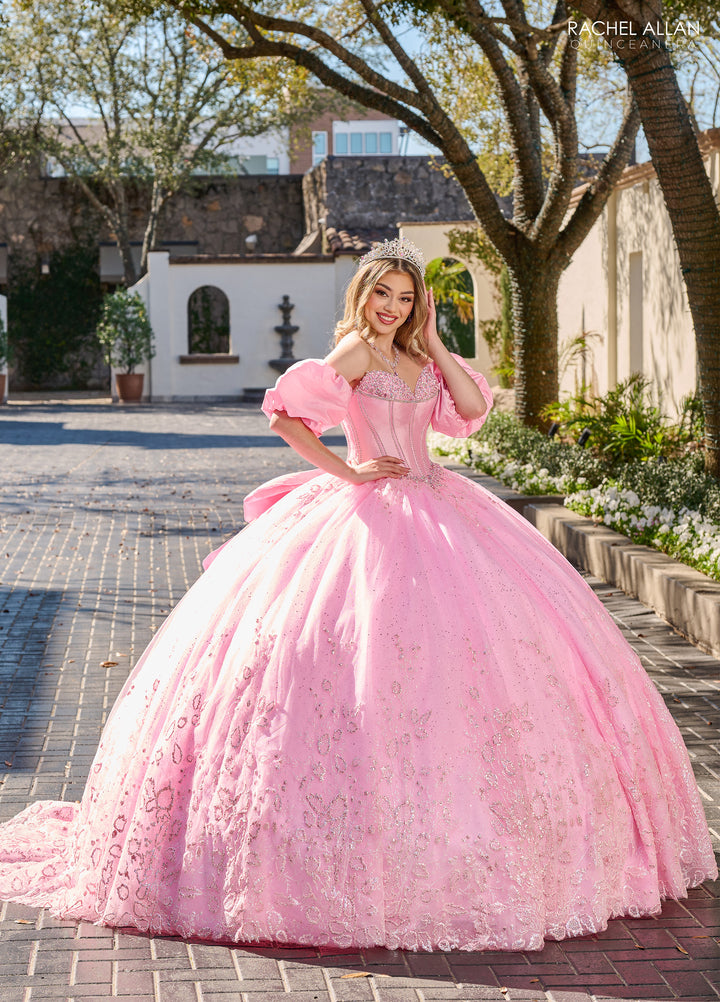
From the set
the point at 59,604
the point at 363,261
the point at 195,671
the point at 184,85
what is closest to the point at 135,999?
the point at 195,671

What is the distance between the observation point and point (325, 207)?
30.5 metres

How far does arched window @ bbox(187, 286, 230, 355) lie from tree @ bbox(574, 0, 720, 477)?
74.3ft

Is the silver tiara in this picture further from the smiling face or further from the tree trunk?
the tree trunk

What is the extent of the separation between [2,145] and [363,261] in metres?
29.0

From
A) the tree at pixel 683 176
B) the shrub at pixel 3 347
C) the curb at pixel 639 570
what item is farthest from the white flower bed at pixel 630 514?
the shrub at pixel 3 347

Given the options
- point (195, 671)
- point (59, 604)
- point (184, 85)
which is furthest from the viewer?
point (184, 85)

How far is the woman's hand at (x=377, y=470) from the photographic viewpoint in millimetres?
3635

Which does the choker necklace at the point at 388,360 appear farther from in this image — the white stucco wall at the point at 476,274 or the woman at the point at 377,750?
the white stucco wall at the point at 476,274

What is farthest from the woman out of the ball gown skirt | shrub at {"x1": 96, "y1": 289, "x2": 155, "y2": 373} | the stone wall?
the stone wall

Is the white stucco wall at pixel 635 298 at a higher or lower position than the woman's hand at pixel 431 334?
higher

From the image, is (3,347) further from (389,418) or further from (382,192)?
(389,418)

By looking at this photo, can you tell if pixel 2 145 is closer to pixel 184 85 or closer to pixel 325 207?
pixel 184 85

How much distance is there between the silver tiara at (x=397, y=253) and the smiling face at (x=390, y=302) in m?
0.08

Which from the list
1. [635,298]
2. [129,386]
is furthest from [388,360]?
[129,386]
